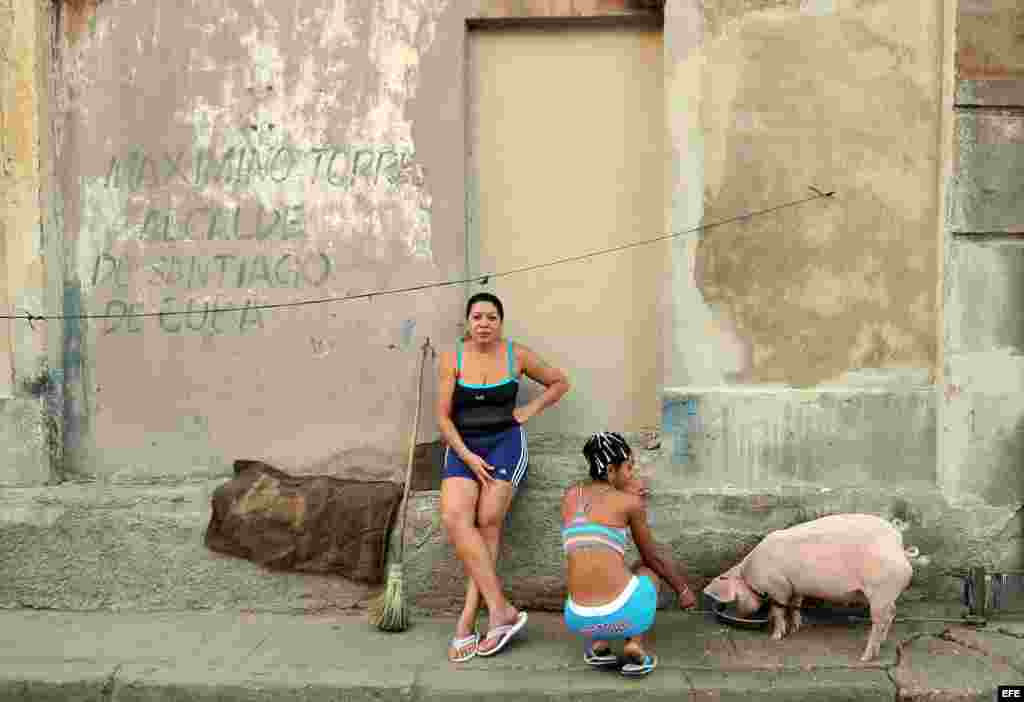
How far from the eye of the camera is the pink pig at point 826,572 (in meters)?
4.62

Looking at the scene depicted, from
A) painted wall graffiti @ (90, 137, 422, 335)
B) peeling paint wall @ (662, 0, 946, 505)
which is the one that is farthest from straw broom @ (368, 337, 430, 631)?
peeling paint wall @ (662, 0, 946, 505)

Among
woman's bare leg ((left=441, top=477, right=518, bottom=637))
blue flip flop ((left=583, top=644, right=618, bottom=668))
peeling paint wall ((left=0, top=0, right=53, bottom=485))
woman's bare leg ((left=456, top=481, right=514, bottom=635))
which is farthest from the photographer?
peeling paint wall ((left=0, top=0, right=53, bottom=485))

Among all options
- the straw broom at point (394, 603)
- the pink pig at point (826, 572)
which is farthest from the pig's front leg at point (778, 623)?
the straw broom at point (394, 603)

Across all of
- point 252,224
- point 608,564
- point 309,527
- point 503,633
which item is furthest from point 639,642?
point 252,224

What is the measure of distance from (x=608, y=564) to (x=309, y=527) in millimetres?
1765

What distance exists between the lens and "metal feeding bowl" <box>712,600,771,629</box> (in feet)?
16.5

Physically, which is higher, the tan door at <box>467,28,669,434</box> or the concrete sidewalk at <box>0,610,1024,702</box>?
the tan door at <box>467,28,669,434</box>

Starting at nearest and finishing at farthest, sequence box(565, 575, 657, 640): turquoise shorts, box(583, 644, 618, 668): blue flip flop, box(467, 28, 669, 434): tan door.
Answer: box(565, 575, 657, 640): turquoise shorts, box(583, 644, 618, 668): blue flip flop, box(467, 28, 669, 434): tan door

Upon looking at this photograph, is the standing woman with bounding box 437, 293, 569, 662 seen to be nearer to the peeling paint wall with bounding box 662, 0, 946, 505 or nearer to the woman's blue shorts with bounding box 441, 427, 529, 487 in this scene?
the woman's blue shorts with bounding box 441, 427, 529, 487

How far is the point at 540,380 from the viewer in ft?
17.7

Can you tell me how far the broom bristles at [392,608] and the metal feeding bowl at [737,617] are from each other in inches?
61.3

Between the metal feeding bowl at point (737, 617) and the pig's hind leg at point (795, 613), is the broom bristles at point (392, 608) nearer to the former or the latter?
the metal feeding bowl at point (737, 617)

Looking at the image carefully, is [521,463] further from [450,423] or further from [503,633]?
[503,633]

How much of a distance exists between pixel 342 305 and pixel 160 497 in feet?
4.65
